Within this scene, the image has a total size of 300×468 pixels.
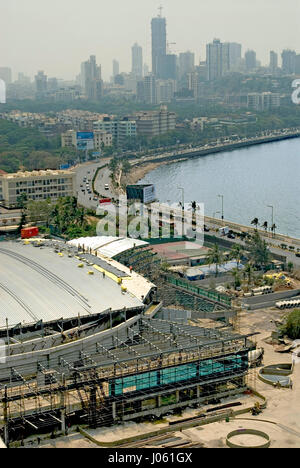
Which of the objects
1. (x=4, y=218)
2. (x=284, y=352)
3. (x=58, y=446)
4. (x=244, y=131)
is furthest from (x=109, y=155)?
(x=58, y=446)

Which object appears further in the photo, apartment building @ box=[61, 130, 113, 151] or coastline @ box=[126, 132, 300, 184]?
apartment building @ box=[61, 130, 113, 151]

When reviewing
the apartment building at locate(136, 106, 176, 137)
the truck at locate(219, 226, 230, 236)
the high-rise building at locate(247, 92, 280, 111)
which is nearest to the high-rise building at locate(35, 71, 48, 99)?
the high-rise building at locate(247, 92, 280, 111)

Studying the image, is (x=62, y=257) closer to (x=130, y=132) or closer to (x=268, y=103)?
(x=130, y=132)

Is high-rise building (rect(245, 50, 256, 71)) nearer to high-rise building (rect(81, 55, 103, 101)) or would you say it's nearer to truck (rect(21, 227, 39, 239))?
high-rise building (rect(81, 55, 103, 101))

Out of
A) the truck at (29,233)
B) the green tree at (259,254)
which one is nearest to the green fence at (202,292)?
the green tree at (259,254)

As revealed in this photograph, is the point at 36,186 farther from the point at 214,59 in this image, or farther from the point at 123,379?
the point at 214,59

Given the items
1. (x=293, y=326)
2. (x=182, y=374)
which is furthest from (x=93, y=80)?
(x=182, y=374)

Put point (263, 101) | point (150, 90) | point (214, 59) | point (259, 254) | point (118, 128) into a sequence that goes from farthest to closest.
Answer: point (214, 59) < point (150, 90) < point (263, 101) < point (118, 128) < point (259, 254)
